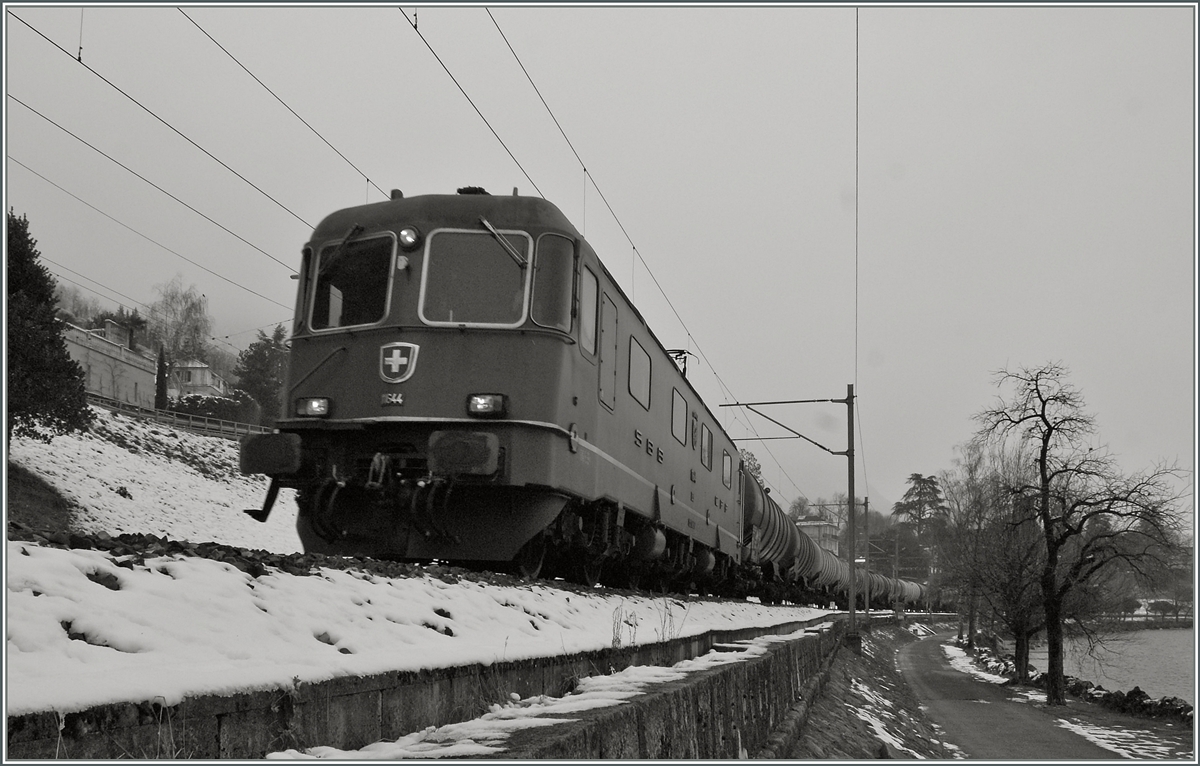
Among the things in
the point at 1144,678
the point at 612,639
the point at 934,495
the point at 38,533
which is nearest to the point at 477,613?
the point at 612,639

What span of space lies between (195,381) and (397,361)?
193 feet

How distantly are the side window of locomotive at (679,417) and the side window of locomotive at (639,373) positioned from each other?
176 centimetres

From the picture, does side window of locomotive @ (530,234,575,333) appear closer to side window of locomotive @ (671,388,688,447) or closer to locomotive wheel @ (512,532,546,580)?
locomotive wheel @ (512,532,546,580)

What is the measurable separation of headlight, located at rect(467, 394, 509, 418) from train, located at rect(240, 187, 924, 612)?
1 cm

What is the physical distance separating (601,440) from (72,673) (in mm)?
7311

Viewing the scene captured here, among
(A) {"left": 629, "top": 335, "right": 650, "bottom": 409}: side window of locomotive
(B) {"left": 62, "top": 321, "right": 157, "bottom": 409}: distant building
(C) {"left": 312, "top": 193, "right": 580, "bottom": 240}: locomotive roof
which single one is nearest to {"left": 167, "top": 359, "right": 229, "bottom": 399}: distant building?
(B) {"left": 62, "top": 321, "right": 157, "bottom": 409}: distant building

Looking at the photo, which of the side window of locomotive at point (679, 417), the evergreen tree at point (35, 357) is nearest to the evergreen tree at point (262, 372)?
the evergreen tree at point (35, 357)

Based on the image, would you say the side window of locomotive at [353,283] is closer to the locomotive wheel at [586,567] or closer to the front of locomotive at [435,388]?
the front of locomotive at [435,388]

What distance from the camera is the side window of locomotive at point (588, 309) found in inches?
363

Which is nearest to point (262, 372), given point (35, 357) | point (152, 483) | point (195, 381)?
point (195, 381)

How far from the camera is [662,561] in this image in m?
14.1

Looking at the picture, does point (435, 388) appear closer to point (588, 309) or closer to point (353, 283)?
point (353, 283)

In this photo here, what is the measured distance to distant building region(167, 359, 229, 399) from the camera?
56906 millimetres

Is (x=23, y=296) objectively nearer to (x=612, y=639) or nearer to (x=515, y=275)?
(x=515, y=275)
